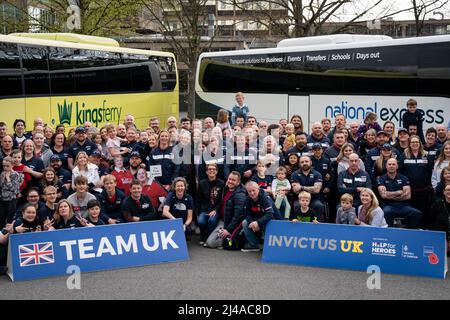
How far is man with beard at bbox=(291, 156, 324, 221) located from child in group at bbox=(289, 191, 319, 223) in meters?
0.31

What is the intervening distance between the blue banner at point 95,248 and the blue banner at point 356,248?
142cm

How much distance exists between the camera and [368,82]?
14.9m

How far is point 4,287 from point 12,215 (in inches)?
77.3

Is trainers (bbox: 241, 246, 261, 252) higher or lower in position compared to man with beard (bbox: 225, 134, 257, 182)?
lower

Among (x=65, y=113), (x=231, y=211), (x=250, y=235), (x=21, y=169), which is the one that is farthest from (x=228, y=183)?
(x=65, y=113)

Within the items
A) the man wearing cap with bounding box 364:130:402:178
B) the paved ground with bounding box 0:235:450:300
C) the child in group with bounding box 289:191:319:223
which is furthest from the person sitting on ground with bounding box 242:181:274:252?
the man wearing cap with bounding box 364:130:402:178

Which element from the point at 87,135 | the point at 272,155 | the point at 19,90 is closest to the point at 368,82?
the point at 272,155

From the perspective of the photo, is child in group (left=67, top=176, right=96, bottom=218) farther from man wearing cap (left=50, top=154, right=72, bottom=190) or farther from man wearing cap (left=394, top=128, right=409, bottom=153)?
man wearing cap (left=394, top=128, right=409, bottom=153)

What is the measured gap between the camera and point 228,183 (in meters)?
9.09

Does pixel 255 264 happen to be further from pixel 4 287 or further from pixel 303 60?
pixel 303 60

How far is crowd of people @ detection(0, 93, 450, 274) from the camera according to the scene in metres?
→ 8.58

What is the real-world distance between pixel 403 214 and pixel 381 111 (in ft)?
19.7

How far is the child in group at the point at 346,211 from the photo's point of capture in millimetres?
8492

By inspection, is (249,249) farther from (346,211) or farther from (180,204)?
(346,211)
